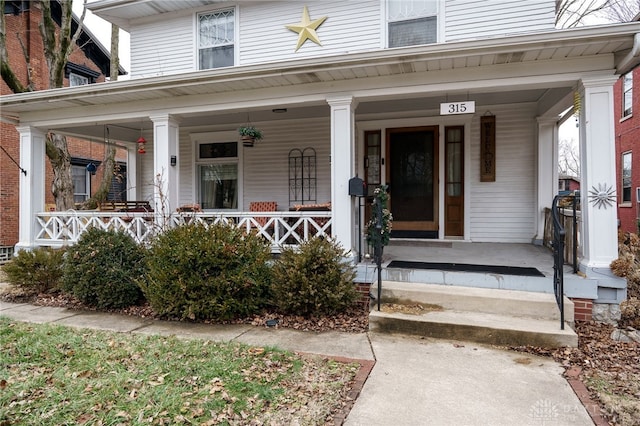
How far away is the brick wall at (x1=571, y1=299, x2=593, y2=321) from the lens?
14.3 feet

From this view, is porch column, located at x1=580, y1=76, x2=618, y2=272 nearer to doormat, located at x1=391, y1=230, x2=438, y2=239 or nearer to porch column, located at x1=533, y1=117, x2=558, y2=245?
porch column, located at x1=533, y1=117, x2=558, y2=245

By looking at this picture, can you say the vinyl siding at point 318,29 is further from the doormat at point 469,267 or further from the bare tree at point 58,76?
the doormat at point 469,267

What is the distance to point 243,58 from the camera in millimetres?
8141

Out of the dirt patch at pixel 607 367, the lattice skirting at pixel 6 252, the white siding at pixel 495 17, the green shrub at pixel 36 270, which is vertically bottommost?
the dirt patch at pixel 607 367

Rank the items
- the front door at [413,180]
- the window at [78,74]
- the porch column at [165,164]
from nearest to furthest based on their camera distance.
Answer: the porch column at [165,164] < the front door at [413,180] < the window at [78,74]

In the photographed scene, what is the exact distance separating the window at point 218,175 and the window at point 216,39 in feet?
5.84

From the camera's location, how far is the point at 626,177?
1298 cm

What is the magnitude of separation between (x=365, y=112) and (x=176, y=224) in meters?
3.99

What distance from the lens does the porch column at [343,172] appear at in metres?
5.40

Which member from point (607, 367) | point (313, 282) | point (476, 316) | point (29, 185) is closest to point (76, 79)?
point (29, 185)

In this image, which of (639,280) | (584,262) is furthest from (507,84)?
(639,280)

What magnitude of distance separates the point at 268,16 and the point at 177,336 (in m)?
6.58

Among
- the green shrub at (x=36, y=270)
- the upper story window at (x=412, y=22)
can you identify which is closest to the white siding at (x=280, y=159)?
the upper story window at (x=412, y=22)

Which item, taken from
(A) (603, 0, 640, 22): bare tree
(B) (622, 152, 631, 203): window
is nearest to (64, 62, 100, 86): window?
(A) (603, 0, 640, 22): bare tree
